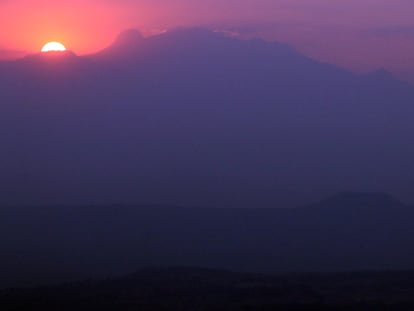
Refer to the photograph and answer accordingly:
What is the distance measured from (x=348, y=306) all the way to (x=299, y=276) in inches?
579

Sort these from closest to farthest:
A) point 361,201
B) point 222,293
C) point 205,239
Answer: point 222,293 < point 205,239 < point 361,201

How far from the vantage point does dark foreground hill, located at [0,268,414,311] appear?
1699 inches

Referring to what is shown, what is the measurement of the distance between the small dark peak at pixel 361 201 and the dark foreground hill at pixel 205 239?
88 mm

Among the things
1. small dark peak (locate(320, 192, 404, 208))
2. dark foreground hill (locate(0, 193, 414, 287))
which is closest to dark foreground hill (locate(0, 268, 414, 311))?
dark foreground hill (locate(0, 193, 414, 287))

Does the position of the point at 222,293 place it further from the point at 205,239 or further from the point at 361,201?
the point at 361,201

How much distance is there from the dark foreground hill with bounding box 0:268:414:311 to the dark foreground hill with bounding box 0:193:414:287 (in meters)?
13.6

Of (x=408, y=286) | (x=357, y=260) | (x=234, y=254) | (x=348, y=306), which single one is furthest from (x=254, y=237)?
(x=348, y=306)

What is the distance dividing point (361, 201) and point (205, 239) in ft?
56.0

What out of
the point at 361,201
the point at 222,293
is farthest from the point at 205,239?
the point at 222,293

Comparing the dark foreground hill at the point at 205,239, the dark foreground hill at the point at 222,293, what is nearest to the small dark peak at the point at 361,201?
the dark foreground hill at the point at 205,239

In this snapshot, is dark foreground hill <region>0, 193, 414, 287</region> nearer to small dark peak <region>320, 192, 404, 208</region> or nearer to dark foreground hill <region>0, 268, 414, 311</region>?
small dark peak <region>320, 192, 404, 208</region>

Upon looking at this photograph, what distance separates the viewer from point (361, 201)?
102 meters

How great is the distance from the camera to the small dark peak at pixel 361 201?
10080 cm

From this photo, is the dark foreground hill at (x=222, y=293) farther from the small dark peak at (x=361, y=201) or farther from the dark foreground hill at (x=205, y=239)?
the small dark peak at (x=361, y=201)
